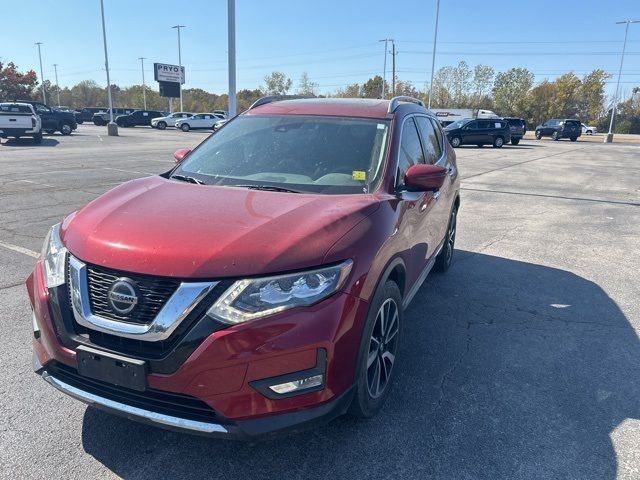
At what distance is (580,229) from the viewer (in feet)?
27.4

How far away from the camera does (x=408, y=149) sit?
3.86 m

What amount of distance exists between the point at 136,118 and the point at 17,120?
29422 mm

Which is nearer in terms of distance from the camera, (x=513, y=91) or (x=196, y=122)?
(x=196, y=122)

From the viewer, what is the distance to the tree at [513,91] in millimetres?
74188

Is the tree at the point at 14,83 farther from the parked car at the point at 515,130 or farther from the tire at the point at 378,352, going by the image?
the tire at the point at 378,352

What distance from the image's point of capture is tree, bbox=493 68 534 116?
74188mm

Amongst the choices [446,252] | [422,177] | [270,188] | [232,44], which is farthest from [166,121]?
[422,177]

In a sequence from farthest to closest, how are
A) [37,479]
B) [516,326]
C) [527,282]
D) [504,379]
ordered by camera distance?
[527,282] → [516,326] → [504,379] → [37,479]

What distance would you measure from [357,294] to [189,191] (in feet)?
4.32

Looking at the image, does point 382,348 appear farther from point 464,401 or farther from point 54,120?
point 54,120

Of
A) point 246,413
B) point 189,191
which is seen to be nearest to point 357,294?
point 246,413

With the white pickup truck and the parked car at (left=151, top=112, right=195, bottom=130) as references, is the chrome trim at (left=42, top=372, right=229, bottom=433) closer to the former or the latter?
the white pickup truck

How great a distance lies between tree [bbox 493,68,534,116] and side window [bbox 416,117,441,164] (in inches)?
2969

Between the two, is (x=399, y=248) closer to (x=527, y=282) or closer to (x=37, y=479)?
(x=37, y=479)
